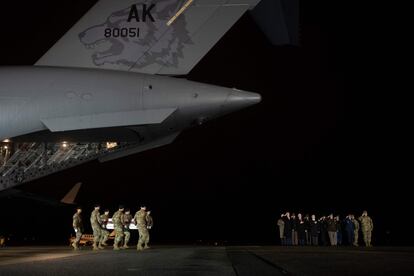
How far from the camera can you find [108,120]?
11.1 m

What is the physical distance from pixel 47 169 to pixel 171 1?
342 inches

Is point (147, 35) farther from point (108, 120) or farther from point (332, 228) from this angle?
point (332, 228)

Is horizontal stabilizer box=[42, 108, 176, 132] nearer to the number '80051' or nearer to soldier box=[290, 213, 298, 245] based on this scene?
the number '80051'

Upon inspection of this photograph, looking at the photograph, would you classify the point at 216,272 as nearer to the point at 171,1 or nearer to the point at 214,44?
the point at 214,44

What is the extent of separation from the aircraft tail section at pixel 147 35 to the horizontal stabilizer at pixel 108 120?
126cm

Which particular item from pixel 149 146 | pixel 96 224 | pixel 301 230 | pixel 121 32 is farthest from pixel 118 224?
pixel 301 230

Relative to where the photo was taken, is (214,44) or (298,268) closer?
(298,268)

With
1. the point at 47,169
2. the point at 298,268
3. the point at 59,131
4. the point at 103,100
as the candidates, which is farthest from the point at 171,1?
the point at 47,169

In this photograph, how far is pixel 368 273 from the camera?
6.37 meters

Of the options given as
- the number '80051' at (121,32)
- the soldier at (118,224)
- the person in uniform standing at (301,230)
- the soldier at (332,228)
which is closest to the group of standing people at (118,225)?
the soldier at (118,224)

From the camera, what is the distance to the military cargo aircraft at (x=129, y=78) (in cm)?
1116

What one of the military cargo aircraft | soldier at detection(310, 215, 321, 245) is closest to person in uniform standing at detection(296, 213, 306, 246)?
soldier at detection(310, 215, 321, 245)

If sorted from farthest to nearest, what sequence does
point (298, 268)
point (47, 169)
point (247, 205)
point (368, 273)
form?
point (247, 205) → point (47, 169) → point (298, 268) → point (368, 273)

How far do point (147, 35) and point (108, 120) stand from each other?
7.59ft
